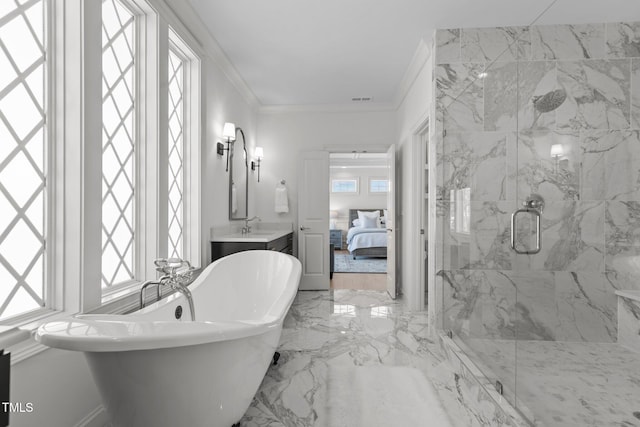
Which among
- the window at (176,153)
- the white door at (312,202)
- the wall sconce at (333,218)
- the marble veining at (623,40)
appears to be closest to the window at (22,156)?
the window at (176,153)

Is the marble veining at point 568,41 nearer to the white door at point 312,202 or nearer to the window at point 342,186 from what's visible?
the white door at point 312,202

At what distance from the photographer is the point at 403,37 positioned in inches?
108

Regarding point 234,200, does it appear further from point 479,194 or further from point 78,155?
point 479,194

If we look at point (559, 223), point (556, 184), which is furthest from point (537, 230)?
point (556, 184)

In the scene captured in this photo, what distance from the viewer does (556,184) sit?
1776 mm

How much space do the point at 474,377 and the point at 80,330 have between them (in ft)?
5.98

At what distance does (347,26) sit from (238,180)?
1.96 m

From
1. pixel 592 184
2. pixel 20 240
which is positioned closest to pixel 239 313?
pixel 20 240

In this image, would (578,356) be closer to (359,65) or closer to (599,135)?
(599,135)

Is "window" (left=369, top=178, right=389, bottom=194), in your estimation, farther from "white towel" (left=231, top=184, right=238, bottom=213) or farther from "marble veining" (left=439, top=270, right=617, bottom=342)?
"marble veining" (left=439, top=270, right=617, bottom=342)

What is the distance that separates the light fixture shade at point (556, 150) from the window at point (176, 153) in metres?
2.44

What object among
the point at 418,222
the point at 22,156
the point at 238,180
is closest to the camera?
the point at 22,156

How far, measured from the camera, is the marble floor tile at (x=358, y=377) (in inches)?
65.9

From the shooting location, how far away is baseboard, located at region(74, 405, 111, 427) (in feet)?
4.71
